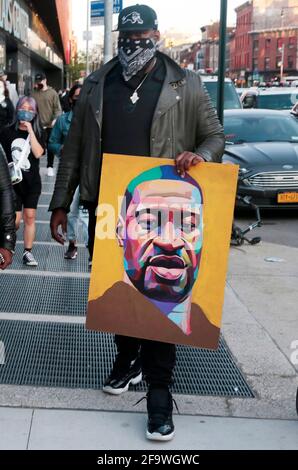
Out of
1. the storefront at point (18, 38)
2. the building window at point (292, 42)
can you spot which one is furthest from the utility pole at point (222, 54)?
the building window at point (292, 42)

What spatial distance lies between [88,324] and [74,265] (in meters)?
3.83

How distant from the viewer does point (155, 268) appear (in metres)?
3.57

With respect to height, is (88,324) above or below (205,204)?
below

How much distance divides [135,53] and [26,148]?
11.6ft

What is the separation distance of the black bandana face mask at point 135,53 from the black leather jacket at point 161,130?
142 mm

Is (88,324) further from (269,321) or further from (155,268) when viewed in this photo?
(269,321)

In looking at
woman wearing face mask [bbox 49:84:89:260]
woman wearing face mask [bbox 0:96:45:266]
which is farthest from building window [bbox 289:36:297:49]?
woman wearing face mask [bbox 0:96:45:266]

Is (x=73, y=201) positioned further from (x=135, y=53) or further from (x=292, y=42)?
(x=292, y=42)

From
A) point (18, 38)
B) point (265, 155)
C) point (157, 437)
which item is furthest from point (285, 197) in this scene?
point (18, 38)

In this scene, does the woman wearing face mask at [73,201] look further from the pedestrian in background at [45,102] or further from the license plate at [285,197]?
the pedestrian in background at [45,102]

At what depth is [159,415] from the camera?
3539mm

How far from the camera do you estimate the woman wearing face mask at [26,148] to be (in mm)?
6891

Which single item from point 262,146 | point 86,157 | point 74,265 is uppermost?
point 86,157
